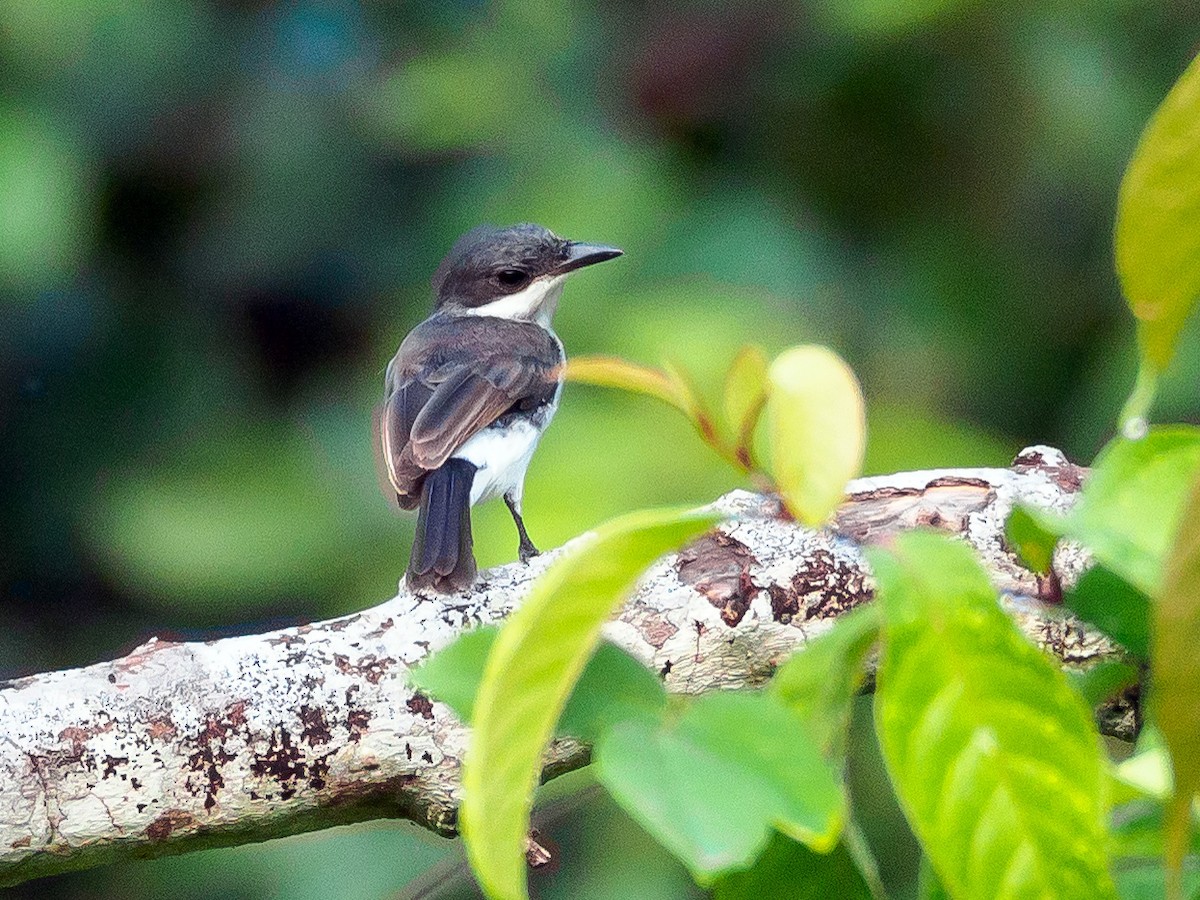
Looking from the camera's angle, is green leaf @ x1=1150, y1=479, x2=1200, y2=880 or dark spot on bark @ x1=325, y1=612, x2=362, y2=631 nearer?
green leaf @ x1=1150, y1=479, x2=1200, y2=880

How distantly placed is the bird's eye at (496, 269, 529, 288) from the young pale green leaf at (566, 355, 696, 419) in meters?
4.06

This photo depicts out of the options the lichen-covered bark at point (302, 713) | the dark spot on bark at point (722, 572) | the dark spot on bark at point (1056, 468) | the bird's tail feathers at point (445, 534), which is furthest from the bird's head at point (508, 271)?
the lichen-covered bark at point (302, 713)

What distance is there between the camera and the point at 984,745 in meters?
0.70

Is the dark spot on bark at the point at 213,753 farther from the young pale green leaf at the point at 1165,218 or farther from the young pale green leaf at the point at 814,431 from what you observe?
the young pale green leaf at the point at 1165,218

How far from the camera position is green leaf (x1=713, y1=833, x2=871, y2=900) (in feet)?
2.80

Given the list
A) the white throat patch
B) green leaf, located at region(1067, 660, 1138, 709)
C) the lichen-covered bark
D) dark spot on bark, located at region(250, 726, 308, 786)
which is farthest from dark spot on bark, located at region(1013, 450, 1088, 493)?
the white throat patch

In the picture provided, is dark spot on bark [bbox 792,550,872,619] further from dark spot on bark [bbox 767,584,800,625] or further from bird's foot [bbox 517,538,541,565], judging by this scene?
bird's foot [bbox 517,538,541,565]

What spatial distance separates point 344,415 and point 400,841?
1314mm

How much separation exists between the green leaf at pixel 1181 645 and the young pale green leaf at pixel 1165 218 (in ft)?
0.36

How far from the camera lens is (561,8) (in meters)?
5.12

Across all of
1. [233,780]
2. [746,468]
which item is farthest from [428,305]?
[746,468]

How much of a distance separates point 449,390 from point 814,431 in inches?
132

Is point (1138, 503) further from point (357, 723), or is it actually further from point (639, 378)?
point (357, 723)

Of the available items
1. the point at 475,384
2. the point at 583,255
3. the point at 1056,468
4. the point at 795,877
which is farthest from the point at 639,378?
the point at 583,255
